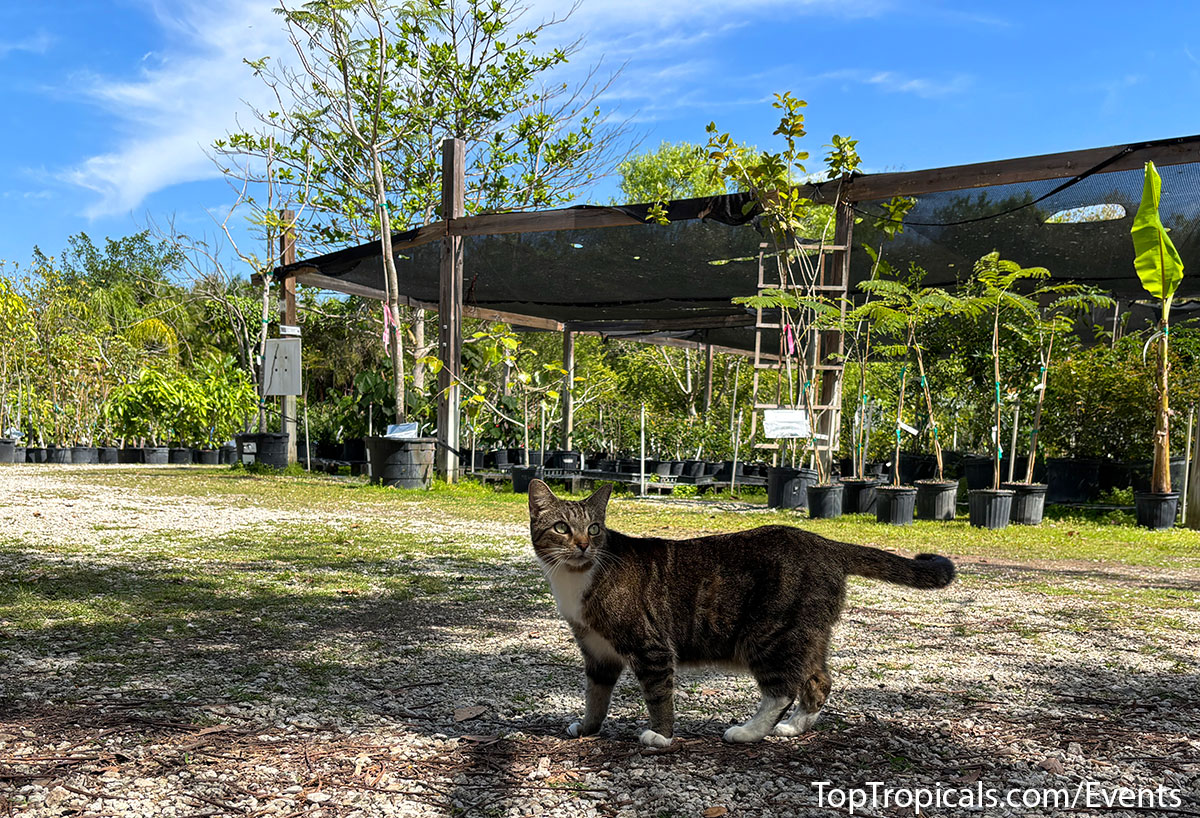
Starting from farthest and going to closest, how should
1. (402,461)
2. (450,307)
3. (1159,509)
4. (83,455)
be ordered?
(83,455) → (450,307) → (402,461) → (1159,509)

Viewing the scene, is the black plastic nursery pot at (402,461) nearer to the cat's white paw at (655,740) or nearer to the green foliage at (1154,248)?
the green foliage at (1154,248)

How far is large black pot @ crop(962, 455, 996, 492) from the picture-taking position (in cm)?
952

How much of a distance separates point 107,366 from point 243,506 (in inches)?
428

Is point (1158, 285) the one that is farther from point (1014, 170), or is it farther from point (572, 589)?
point (572, 589)

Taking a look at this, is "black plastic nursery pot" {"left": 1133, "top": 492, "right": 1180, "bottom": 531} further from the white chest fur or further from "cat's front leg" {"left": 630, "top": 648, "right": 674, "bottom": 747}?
the white chest fur

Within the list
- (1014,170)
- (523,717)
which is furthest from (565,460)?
(523,717)

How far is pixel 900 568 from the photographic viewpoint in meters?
2.35

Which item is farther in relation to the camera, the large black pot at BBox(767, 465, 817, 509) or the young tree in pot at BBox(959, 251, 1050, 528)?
the large black pot at BBox(767, 465, 817, 509)

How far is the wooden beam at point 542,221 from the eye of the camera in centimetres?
948

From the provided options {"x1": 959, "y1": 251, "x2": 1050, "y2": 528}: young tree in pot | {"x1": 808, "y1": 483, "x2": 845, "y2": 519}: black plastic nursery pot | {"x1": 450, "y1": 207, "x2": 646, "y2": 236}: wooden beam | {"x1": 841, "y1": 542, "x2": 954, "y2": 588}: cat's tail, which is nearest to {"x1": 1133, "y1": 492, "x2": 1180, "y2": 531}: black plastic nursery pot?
{"x1": 959, "y1": 251, "x2": 1050, "y2": 528}: young tree in pot

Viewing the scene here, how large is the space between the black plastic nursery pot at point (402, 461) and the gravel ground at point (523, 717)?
5829 millimetres

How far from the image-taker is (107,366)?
17.0m

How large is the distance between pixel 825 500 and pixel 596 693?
235 inches

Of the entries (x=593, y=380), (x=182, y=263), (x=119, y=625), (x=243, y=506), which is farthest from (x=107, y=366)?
(x=119, y=625)
